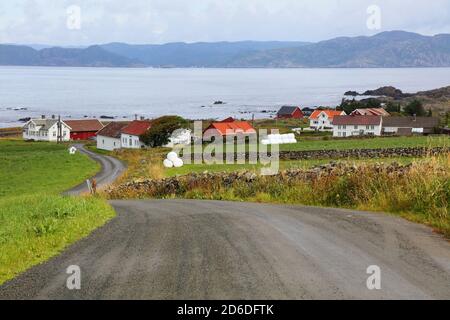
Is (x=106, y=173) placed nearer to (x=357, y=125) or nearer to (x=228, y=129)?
(x=228, y=129)

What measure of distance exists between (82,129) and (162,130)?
40.3 metres

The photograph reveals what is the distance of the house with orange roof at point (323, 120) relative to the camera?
396ft

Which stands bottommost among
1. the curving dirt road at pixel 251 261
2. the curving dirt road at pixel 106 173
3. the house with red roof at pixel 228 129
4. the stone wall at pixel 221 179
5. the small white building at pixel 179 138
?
the curving dirt road at pixel 106 173

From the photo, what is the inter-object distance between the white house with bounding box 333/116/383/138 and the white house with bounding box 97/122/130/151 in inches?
1597

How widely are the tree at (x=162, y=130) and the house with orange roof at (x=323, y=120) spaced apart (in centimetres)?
3855

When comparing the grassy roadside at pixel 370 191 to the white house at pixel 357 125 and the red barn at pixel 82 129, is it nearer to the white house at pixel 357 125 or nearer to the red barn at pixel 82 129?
the white house at pixel 357 125

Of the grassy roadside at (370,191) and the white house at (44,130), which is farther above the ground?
the grassy roadside at (370,191)

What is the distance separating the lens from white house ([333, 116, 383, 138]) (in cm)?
10712

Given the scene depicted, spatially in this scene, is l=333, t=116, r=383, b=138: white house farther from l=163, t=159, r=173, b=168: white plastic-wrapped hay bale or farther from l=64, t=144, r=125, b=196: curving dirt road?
l=163, t=159, r=173, b=168: white plastic-wrapped hay bale

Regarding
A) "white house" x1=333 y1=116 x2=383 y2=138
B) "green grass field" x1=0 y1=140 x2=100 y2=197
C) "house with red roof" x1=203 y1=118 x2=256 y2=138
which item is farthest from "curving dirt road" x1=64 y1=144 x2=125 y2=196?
"white house" x1=333 y1=116 x2=383 y2=138

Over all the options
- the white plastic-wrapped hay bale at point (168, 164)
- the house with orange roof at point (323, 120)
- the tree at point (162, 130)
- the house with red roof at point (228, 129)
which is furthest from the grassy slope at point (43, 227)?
the house with orange roof at point (323, 120)

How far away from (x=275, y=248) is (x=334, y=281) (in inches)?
89.1

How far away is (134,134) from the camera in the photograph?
95.5 metres
